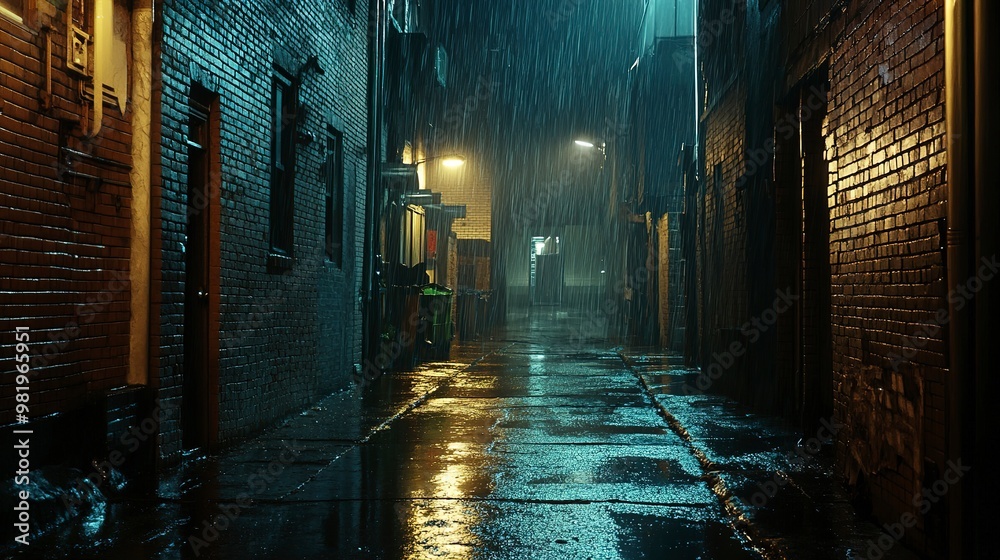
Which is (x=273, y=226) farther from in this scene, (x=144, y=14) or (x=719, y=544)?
(x=719, y=544)

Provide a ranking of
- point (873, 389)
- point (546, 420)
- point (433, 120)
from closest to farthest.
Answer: point (873, 389) < point (546, 420) < point (433, 120)

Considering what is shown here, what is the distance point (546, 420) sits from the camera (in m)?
10.1

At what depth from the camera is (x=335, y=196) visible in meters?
13.0

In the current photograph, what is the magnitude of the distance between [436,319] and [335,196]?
22.6 feet

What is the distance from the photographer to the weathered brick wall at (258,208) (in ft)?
24.1

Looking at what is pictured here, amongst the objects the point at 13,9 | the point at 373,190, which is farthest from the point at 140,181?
the point at 373,190

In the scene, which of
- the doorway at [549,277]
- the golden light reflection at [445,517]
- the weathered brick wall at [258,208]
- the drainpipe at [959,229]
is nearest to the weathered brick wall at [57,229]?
the weathered brick wall at [258,208]

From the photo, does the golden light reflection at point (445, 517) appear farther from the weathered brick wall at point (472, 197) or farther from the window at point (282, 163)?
the weathered brick wall at point (472, 197)

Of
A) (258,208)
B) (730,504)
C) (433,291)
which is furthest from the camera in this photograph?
A: (433,291)

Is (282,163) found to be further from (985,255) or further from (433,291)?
(433,291)

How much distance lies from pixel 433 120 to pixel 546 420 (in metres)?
16.7

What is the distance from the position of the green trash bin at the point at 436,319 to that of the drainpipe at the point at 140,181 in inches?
445

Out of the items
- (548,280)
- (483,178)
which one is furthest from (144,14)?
(548,280)

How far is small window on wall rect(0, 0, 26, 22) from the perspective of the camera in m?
5.34
